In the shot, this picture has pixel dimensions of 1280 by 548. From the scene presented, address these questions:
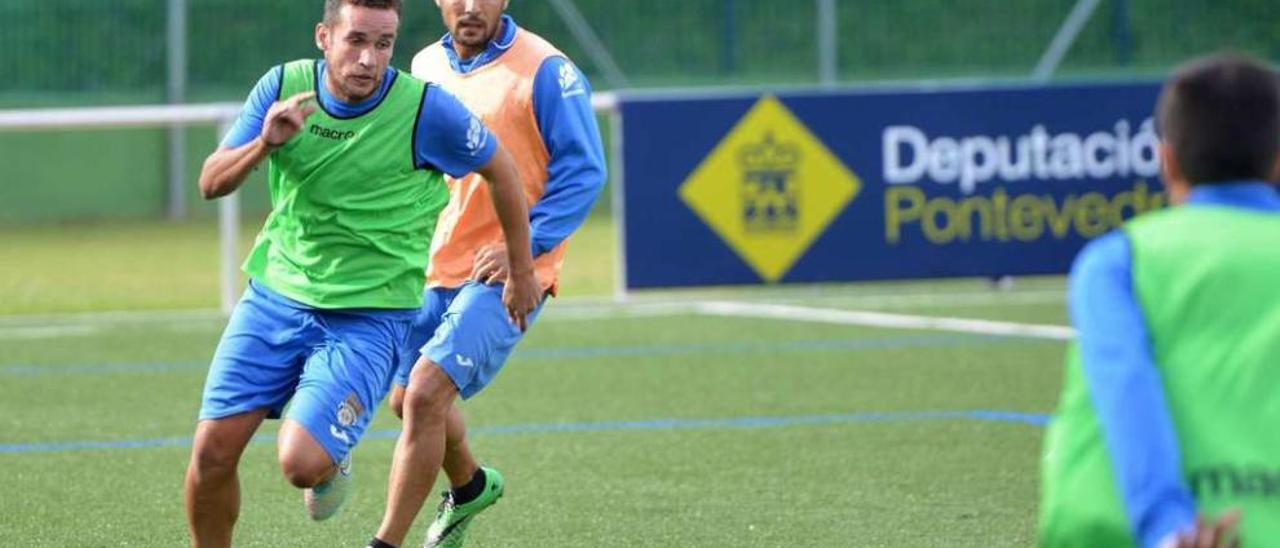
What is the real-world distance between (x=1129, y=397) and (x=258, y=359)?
3.07 m

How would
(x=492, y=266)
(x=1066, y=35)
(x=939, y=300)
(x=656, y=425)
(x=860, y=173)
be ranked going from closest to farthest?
(x=492, y=266) < (x=656, y=425) < (x=860, y=173) < (x=939, y=300) < (x=1066, y=35)

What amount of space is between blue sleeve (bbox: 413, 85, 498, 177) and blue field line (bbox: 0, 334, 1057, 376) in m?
5.96

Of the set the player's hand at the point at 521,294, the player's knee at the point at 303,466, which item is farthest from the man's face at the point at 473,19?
the player's knee at the point at 303,466

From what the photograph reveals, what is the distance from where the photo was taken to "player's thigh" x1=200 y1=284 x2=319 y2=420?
5.88 meters

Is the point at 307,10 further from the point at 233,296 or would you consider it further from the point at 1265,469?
the point at 1265,469

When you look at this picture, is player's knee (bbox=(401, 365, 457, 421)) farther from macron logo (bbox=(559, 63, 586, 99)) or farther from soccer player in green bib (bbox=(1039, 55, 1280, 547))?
soccer player in green bib (bbox=(1039, 55, 1280, 547))

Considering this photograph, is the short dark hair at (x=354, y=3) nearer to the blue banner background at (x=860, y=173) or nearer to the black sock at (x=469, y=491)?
the black sock at (x=469, y=491)

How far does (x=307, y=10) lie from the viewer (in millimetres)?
23281

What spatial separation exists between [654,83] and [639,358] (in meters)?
11.6

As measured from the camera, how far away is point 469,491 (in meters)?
6.87

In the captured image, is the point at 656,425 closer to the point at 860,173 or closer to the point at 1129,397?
the point at 860,173

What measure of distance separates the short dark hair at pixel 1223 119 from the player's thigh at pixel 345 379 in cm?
287

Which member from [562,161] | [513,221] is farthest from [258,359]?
[562,161]

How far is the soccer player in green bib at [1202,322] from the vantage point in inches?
132
